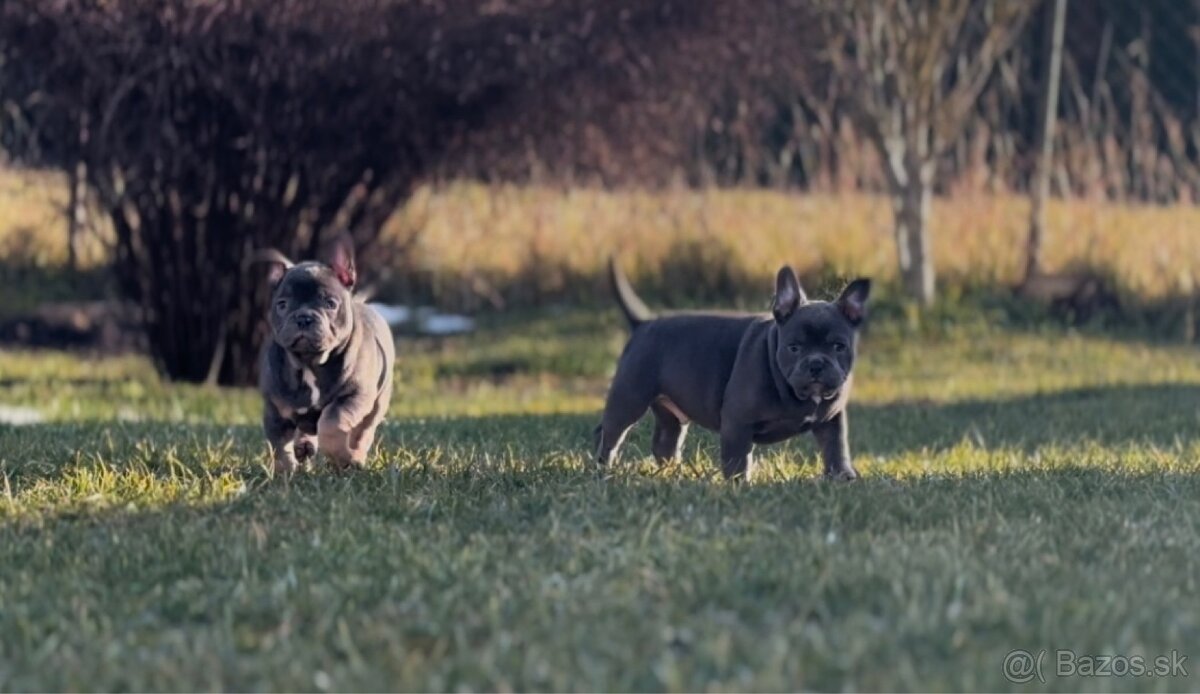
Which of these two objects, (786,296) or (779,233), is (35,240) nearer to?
(779,233)

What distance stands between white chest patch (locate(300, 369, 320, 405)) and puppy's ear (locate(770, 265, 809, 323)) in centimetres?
177

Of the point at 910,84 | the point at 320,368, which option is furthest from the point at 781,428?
the point at 910,84

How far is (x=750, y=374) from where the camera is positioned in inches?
297

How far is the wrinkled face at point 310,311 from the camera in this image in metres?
7.14

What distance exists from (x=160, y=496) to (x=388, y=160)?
725 cm

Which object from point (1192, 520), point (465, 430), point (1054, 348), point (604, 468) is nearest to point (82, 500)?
point (604, 468)

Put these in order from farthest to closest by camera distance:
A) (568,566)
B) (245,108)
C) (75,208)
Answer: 1. (75,208)
2. (245,108)
3. (568,566)

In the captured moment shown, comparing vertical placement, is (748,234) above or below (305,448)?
below

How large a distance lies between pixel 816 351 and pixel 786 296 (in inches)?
12.4

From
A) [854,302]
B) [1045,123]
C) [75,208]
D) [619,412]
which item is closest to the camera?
[854,302]

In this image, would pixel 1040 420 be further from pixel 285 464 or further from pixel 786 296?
pixel 285 464

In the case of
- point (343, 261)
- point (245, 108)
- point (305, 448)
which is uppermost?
point (343, 261)

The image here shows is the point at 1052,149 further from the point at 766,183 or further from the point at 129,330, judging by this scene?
the point at 129,330

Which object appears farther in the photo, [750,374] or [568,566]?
[750,374]
